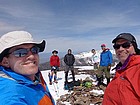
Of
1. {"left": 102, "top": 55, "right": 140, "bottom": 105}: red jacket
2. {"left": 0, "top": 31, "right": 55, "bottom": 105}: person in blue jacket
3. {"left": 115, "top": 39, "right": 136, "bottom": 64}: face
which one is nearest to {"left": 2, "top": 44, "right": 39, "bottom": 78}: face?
{"left": 0, "top": 31, "right": 55, "bottom": 105}: person in blue jacket

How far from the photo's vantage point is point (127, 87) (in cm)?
230

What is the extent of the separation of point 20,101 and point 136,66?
1.74 m

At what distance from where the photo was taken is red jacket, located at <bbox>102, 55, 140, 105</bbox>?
7.23ft

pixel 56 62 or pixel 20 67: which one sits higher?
pixel 20 67

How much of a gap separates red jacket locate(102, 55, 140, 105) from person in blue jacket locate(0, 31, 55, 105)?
115 centimetres

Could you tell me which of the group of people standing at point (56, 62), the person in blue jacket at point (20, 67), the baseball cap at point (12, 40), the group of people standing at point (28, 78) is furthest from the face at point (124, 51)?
the group of people standing at point (56, 62)

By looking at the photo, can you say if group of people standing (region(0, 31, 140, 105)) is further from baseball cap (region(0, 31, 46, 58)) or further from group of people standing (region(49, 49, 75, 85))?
group of people standing (region(49, 49, 75, 85))

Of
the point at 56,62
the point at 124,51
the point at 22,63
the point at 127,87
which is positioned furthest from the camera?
the point at 56,62

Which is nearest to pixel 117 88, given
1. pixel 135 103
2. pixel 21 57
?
pixel 135 103

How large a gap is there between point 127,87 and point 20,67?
1.50m

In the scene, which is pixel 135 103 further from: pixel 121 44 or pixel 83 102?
pixel 83 102

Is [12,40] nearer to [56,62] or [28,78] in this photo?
[28,78]

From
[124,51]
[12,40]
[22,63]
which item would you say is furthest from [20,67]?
[124,51]

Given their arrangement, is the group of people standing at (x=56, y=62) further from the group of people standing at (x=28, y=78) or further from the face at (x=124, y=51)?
the group of people standing at (x=28, y=78)
